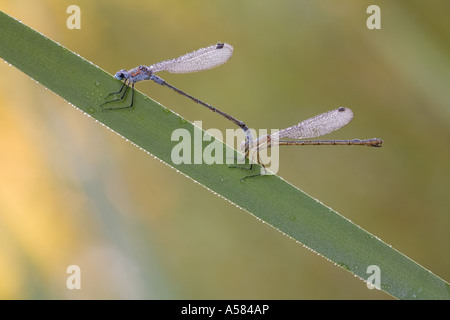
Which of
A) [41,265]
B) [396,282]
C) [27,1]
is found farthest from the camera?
[27,1]

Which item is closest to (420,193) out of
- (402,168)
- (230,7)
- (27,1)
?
(402,168)

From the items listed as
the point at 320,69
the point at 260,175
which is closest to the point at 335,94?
the point at 320,69

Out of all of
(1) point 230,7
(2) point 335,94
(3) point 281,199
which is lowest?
(3) point 281,199

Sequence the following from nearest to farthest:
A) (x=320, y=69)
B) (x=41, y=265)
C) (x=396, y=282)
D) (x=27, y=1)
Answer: (x=396, y=282) → (x=41, y=265) → (x=27, y=1) → (x=320, y=69)

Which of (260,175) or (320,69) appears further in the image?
(320,69)

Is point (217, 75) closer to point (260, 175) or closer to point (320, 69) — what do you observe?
point (320, 69)

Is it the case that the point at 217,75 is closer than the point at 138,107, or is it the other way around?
the point at 138,107

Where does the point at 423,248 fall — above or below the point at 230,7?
below

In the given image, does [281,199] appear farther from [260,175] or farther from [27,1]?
[27,1]

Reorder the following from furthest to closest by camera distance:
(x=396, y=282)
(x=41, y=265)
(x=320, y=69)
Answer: (x=320, y=69), (x=41, y=265), (x=396, y=282)
